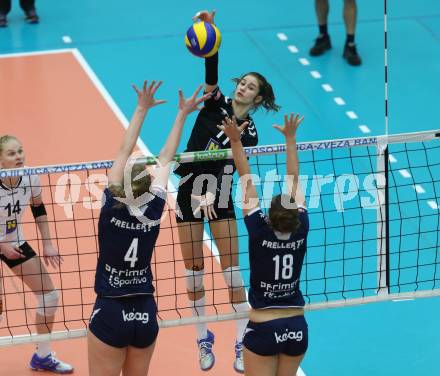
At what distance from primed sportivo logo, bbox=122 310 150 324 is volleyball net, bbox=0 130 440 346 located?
874 millimetres

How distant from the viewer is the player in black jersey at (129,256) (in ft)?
22.1

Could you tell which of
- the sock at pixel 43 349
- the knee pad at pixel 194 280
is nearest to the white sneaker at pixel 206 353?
the knee pad at pixel 194 280

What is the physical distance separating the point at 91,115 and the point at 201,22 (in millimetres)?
5114

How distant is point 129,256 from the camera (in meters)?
6.81

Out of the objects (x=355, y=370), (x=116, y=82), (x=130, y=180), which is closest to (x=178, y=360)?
(x=355, y=370)

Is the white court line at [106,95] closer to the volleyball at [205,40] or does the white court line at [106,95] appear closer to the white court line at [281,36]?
the white court line at [281,36]

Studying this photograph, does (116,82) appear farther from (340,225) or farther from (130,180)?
(130,180)

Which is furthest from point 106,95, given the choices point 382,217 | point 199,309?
point 382,217

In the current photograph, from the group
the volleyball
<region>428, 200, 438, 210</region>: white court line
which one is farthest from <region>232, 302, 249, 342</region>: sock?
<region>428, 200, 438, 210</region>: white court line

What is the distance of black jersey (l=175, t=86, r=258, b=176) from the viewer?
7953 millimetres

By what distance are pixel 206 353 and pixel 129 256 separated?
1.83 metres

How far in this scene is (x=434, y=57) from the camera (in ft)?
48.0

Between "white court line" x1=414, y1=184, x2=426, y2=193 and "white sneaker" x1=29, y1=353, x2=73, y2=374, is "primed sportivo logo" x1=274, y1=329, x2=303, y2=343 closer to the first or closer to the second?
"white sneaker" x1=29, y1=353, x2=73, y2=374

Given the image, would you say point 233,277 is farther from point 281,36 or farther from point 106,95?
point 281,36
